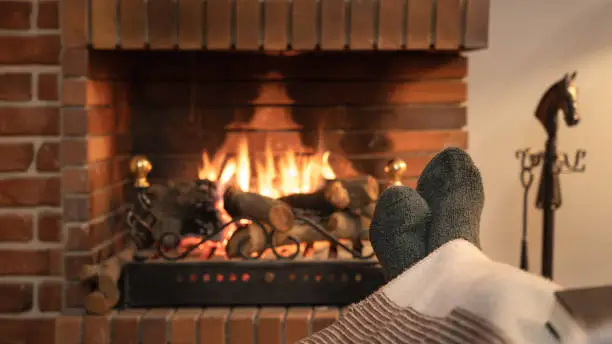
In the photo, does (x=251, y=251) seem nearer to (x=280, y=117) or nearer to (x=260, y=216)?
(x=260, y=216)

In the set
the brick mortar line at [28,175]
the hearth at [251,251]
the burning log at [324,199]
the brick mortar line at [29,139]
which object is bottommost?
the hearth at [251,251]

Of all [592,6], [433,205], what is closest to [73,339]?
[433,205]

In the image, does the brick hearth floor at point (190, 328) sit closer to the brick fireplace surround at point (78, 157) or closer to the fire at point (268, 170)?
Answer: the brick fireplace surround at point (78, 157)

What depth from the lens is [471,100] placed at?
84.7 inches

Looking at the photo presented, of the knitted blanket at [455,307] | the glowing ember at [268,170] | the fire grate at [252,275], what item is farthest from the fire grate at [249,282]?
the knitted blanket at [455,307]

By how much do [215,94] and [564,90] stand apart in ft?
2.62

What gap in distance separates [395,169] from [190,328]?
562 mm

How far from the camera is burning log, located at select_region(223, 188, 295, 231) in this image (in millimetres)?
1762

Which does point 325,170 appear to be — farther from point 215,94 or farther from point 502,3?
point 502,3

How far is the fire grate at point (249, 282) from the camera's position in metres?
1.75

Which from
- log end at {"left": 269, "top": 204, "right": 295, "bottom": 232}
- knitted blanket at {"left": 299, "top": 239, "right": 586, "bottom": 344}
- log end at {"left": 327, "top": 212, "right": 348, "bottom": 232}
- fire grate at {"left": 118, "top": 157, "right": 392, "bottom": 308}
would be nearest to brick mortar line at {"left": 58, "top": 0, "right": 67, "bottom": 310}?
fire grate at {"left": 118, "top": 157, "right": 392, "bottom": 308}

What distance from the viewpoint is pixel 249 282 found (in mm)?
1758

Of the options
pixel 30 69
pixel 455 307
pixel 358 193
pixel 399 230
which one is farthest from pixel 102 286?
pixel 455 307

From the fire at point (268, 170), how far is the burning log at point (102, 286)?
372mm
